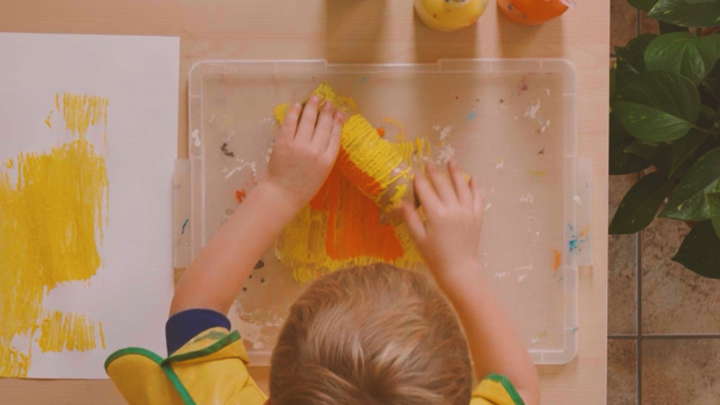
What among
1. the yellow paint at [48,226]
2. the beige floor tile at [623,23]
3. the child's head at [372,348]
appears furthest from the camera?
the beige floor tile at [623,23]

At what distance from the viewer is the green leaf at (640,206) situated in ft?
2.70

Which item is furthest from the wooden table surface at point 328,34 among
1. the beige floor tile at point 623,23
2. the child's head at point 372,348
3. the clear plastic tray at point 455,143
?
the beige floor tile at point 623,23

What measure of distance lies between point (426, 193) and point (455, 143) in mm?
66

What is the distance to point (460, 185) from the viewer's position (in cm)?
65

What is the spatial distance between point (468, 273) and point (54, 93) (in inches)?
18.1

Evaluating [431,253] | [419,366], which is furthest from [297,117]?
[419,366]

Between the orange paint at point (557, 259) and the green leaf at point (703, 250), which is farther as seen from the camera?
the green leaf at point (703, 250)

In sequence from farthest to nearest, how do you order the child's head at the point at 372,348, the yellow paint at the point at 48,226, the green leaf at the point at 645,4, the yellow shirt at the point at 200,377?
the green leaf at the point at 645,4, the yellow paint at the point at 48,226, the yellow shirt at the point at 200,377, the child's head at the point at 372,348

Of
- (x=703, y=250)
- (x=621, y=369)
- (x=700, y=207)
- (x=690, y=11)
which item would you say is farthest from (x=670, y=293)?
(x=690, y=11)

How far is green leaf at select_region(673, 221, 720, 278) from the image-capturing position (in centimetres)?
79

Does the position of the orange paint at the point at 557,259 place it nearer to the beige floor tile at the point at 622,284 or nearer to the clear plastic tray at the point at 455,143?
the clear plastic tray at the point at 455,143

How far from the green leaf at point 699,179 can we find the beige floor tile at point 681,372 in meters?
0.56

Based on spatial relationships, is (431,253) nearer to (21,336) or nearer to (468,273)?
(468,273)

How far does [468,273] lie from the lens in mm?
643
